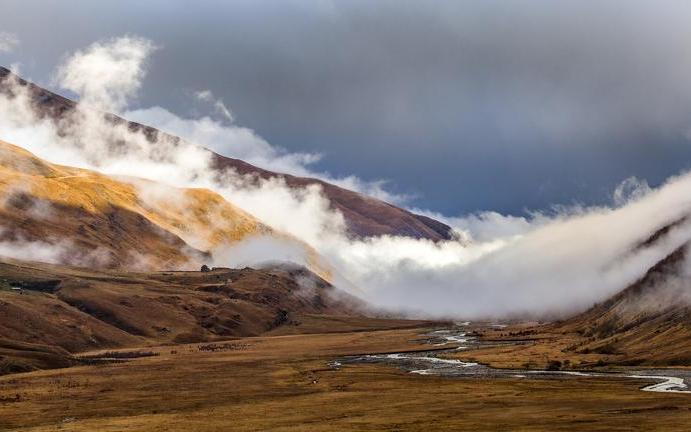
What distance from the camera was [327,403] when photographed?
125 meters

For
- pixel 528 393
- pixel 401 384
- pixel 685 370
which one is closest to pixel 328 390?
pixel 401 384

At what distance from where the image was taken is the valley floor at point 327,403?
316 ft

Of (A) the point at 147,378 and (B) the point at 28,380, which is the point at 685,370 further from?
(B) the point at 28,380

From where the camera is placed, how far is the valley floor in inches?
3787

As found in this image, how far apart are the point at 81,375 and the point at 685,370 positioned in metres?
137

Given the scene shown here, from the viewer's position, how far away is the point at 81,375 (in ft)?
608

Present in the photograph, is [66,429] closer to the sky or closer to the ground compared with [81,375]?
closer to the ground

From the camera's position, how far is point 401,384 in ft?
508

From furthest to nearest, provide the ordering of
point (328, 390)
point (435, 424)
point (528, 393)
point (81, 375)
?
1. point (81, 375)
2. point (328, 390)
3. point (528, 393)
4. point (435, 424)

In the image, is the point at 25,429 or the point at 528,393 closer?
the point at 25,429

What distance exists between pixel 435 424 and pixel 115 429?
135ft

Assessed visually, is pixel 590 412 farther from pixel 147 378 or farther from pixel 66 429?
pixel 147 378

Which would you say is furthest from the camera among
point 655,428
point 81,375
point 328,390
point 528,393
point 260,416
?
point 81,375

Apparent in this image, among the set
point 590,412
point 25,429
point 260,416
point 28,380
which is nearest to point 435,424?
point 590,412
